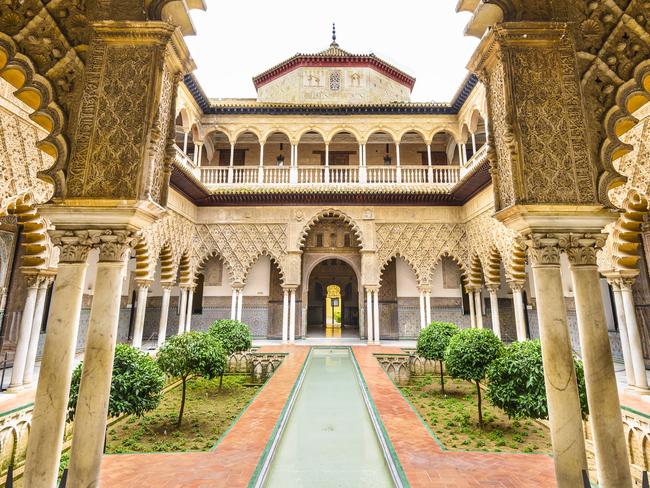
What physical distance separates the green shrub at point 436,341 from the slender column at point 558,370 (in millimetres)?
4968

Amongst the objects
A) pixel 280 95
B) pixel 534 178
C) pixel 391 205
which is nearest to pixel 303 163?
pixel 280 95

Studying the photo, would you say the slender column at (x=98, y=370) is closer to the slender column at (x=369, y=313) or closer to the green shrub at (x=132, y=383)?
the green shrub at (x=132, y=383)

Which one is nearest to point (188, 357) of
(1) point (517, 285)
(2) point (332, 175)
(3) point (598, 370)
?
(3) point (598, 370)

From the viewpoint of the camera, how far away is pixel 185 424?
5648 mm

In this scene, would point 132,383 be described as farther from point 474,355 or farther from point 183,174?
point 183,174

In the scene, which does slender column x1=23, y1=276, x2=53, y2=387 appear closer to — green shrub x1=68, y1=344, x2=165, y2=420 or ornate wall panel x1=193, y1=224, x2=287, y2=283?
green shrub x1=68, y1=344, x2=165, y2=420

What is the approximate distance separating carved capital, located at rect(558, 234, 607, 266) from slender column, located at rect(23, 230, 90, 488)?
168 inches

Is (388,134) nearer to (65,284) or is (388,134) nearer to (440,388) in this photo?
(440,388)

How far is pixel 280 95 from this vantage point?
15828 millimetres

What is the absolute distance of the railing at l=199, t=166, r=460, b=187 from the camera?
520 inches

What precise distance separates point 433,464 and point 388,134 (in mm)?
12455

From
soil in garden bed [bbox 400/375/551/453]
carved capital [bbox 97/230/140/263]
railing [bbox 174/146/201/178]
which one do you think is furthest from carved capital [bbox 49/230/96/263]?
railing [bbox 174/146/201/178]

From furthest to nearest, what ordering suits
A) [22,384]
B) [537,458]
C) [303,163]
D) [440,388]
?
[303,163] < [440,388] < [22,384] < [537,458]

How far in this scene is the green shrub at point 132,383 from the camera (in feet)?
14.3
